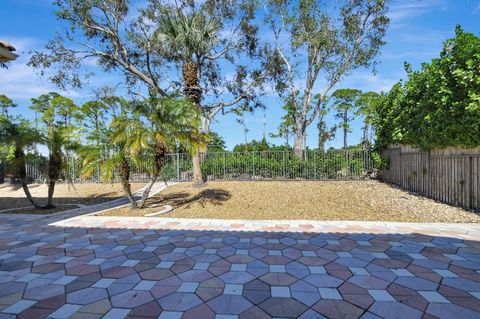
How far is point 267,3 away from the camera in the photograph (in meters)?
14.2

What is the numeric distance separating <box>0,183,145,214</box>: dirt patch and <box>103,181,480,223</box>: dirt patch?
7.38ft

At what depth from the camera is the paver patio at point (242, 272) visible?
2.38m

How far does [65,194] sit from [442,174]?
1425cm

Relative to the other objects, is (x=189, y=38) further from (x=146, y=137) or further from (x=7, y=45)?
(x=7, y=45)

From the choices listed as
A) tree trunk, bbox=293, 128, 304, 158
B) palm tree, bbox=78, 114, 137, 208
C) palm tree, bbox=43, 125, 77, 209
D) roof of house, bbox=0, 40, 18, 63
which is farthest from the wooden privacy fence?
palm tree, bbox=43, 125, 77, 209

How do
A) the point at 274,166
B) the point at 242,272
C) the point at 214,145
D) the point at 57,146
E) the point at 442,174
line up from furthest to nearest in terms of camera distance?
the point at 214,145, the point at 274,166, the point at 57,146, the point at 442,174, the point at 242,272

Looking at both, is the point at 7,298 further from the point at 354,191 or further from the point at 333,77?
the point at 333,77

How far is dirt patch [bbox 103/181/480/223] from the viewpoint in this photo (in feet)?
21.3

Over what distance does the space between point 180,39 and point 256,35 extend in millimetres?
6031

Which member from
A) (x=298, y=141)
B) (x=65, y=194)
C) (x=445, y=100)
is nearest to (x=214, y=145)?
(x=298, y=141)

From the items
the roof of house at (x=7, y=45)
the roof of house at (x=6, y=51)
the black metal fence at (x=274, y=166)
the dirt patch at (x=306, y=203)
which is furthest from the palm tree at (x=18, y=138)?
the roof of house at (x=7, y=45)

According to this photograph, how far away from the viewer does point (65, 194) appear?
447 inches

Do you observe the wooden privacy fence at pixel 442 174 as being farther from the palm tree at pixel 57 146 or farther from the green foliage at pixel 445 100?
the palm tree at pixel 57 146

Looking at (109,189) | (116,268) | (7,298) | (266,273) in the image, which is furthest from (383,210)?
(109,189)
